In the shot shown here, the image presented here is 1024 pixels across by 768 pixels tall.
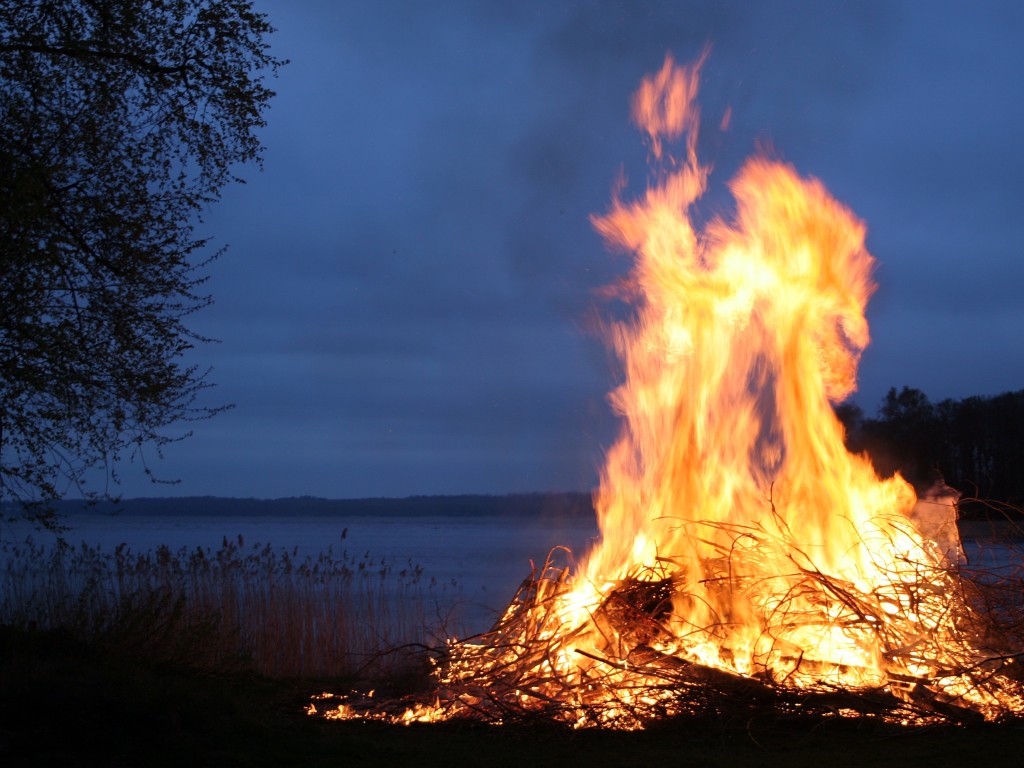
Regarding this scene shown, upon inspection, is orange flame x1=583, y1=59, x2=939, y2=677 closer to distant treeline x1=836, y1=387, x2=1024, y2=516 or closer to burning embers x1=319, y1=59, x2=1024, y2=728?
burning embers x1=319, y1=59, x2=1024, y2=728

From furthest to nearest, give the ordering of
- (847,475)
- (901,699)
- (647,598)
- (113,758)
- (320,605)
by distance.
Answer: (320,605) < (847,475) < (647,598) < (901,699) < (113,758)

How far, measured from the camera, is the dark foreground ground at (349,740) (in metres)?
5.00

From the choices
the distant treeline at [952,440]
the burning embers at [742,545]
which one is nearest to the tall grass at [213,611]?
the burning embers at [742,545]

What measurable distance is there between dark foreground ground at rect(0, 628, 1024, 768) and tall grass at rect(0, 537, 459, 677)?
2.94 m

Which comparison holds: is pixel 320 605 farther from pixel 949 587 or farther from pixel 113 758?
pixel 949 587

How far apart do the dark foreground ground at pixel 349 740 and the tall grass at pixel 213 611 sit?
2.94 meters

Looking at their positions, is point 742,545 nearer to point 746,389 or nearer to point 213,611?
point 746,389

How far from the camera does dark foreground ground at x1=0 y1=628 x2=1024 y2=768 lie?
16.4 ft

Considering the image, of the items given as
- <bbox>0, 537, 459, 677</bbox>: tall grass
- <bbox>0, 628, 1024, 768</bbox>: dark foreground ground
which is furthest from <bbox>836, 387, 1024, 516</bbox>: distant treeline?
<bbox>0, 628, 1024, 768</bbox>: dark foreground ground

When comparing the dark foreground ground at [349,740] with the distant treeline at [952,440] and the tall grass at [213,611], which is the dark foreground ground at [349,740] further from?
the distant treeline at [952,440]

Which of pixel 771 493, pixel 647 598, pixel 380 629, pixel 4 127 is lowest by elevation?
pixel 380 629

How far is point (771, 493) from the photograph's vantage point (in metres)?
7.41

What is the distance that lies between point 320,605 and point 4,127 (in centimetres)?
620

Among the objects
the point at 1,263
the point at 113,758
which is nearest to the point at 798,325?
the point at 113,758
